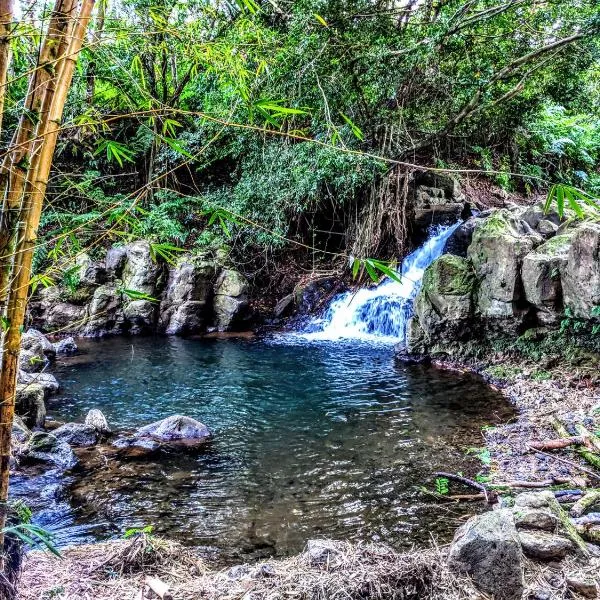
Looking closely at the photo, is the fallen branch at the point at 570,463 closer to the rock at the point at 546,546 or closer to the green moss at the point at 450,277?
the rock at the point at 546,546

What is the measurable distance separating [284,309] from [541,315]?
6.40 meters

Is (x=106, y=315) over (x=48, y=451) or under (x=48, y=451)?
over

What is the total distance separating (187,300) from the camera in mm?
11344

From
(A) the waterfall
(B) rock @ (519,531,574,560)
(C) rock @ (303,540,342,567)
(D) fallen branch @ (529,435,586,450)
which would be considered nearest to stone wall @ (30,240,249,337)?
(A) the waterfall

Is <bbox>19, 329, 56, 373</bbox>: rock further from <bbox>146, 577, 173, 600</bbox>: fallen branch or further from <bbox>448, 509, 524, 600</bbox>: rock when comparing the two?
<bbox>448, 509, 524, 600</bbox>: rock

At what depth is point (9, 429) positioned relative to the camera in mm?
1485

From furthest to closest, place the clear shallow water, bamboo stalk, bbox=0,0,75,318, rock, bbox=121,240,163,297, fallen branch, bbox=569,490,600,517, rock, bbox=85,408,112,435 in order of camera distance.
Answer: rock, bbox=121,240,163,297, rock, bbox=85,408,112,435, the clear shallow water, fallen branch, bbox=569,490,600,517, bamboo stalk, bbox=0,0,75,318

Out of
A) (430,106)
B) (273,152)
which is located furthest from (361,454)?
(273,152)

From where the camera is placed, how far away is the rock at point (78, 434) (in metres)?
4.95

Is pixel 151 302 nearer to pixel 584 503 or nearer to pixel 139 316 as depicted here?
pixel 139 316

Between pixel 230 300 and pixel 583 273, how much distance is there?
7.75 metres

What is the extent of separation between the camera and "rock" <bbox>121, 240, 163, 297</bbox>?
11.6 m

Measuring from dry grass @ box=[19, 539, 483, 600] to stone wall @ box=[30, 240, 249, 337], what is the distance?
29.3ft

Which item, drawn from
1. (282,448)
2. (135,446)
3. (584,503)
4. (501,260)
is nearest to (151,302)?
(135,446)
